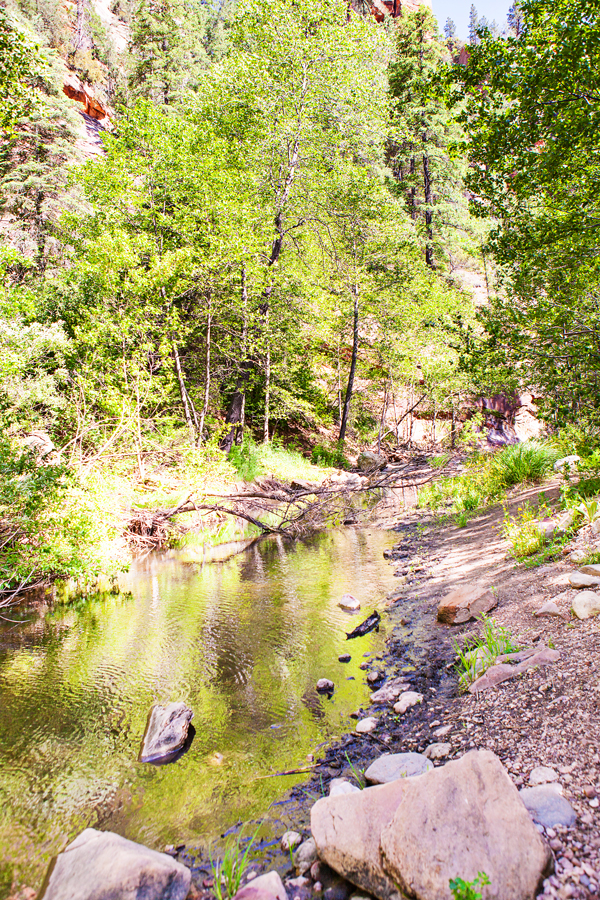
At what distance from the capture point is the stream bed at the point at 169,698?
3.24 metres

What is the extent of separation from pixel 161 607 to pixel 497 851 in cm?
639

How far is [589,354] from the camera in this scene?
7.09 meters

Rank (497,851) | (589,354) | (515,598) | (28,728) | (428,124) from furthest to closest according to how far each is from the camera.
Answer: (428,124) → (589,354) → (515,598) → (28,728) → (497,851)

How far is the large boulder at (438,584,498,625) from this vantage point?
522 centimetres

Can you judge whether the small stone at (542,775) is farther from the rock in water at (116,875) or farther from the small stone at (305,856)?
the rock in water at (116,875)

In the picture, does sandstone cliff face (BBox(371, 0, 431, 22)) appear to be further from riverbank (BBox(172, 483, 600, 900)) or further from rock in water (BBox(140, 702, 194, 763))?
rock in water (BBox(140, 702, 194, 763))

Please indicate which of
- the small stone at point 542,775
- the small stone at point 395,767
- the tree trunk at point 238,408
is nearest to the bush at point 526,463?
the small stone at point 395,767

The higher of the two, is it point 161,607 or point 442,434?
point 442,434

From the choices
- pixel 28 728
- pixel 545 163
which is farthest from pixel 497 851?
pixel 545 163

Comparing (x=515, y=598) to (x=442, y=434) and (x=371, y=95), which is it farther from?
(x=442, y=434)

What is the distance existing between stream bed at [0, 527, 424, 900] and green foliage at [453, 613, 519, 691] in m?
1.06

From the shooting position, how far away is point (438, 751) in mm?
3045

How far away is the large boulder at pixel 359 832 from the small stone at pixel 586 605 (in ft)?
7.49

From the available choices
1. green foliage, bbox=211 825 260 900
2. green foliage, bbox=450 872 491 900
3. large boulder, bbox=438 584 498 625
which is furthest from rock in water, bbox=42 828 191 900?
large boulder, bbox=438 584 498 625
